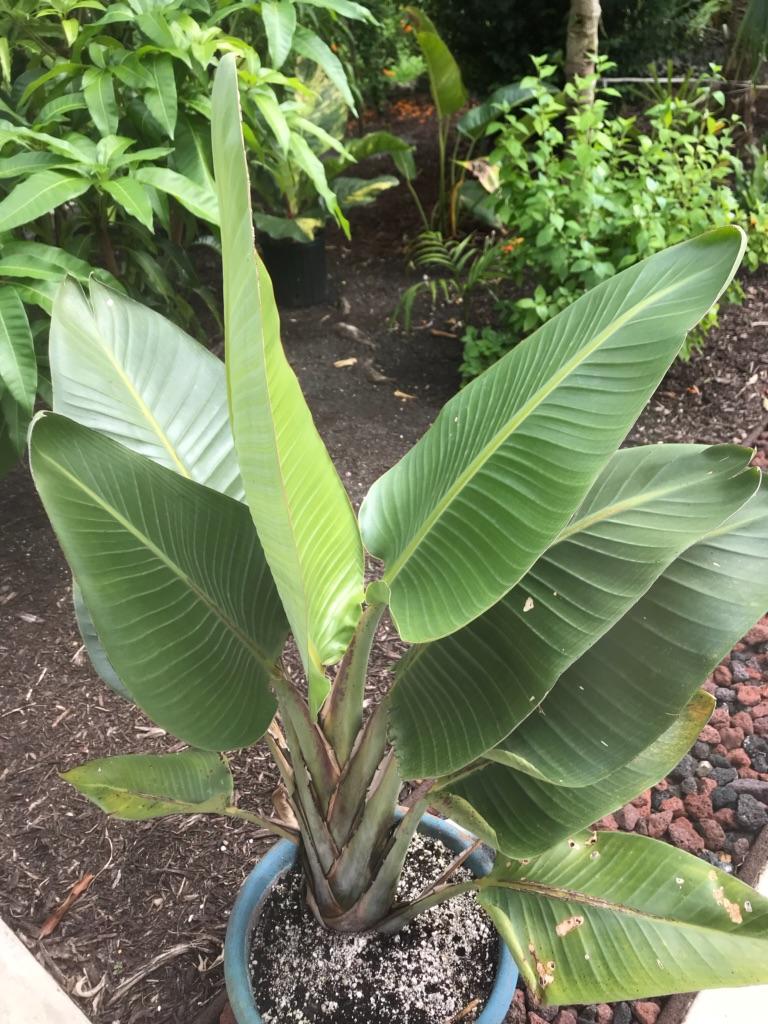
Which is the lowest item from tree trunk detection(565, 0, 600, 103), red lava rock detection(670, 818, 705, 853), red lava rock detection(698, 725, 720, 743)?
red lava rock detection(670, 818, 705, 853)

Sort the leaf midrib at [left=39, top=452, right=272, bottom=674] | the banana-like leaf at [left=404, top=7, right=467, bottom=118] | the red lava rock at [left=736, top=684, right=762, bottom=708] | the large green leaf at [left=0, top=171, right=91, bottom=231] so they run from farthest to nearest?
1. the banana-like leaf at [left=404, top=7, right=467, bottom=118]
2. the red lava rock at [left=736, top=684, right=762, bottom=708]
3. the large green leaf at [left=0, top=171, right=91, bottom=231]
4. the leaf midrib at [left=39, top=452, right=272, bottom=674]

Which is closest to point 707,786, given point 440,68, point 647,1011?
point 647,1011

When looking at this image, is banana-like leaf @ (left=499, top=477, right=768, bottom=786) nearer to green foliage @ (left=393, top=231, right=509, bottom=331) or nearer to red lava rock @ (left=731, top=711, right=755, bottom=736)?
red lava rock @ (left=731, top=711, right=755, bottom=736)

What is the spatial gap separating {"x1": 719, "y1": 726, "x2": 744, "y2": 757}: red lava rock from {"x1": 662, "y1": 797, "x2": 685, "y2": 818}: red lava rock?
0.23 m

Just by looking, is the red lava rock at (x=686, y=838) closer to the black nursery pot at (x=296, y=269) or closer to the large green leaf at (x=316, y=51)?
the large green leaf at (x=316, y=51)

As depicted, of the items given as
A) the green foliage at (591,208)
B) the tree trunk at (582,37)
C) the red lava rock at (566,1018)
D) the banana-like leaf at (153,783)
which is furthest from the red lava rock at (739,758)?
the tree trunk at (582,37)

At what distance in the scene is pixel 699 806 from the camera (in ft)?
6.44

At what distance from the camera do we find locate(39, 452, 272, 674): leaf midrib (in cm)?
88

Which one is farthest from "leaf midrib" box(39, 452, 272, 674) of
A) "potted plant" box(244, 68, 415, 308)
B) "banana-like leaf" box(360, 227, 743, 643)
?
"potted plant" box(244, 68, 415, 308)

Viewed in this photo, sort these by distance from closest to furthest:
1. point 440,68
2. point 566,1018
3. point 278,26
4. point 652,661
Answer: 1. point 652,661
2. point 566,1018
3. point 278,26
4. point 440,68

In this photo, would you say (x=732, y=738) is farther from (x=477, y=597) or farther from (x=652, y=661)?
(x=477, y=597)

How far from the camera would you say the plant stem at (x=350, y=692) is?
1071 mm

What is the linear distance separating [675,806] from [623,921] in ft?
3.05

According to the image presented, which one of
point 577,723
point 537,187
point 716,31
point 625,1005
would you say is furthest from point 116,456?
point 716,31
